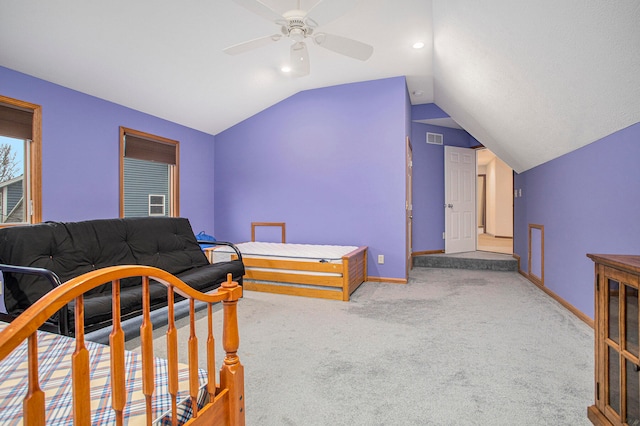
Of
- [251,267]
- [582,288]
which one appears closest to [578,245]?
[582,288]

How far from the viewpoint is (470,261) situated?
194 inches

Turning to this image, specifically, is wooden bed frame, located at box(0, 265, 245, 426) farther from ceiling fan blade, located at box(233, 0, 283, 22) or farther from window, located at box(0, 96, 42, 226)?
window, located at box(0, 96, 42, 226)

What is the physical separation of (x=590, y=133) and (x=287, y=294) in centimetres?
306

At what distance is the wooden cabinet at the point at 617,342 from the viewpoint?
1.22 meters

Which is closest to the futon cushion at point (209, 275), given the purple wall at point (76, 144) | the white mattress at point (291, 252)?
the white mattress at point (291, 252)

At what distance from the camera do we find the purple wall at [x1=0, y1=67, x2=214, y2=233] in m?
2.89

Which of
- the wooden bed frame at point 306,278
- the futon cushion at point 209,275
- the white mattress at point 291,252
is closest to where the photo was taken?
the futon cushion at point 209,275

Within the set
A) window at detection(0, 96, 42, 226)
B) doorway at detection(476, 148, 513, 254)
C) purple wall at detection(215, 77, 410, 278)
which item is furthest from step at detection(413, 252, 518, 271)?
window at detection(0, 96, 42, 226)

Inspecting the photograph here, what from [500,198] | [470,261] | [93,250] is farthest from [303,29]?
[500,198]

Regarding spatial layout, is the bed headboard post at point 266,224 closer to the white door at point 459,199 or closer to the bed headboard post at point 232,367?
the white door at point 459,199

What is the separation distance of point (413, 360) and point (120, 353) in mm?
1760

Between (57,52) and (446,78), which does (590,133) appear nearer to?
(446,78)

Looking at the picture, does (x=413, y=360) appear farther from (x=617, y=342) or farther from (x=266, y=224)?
(x=266, y=224)

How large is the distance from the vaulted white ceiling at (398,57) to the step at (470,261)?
4.97 feet
